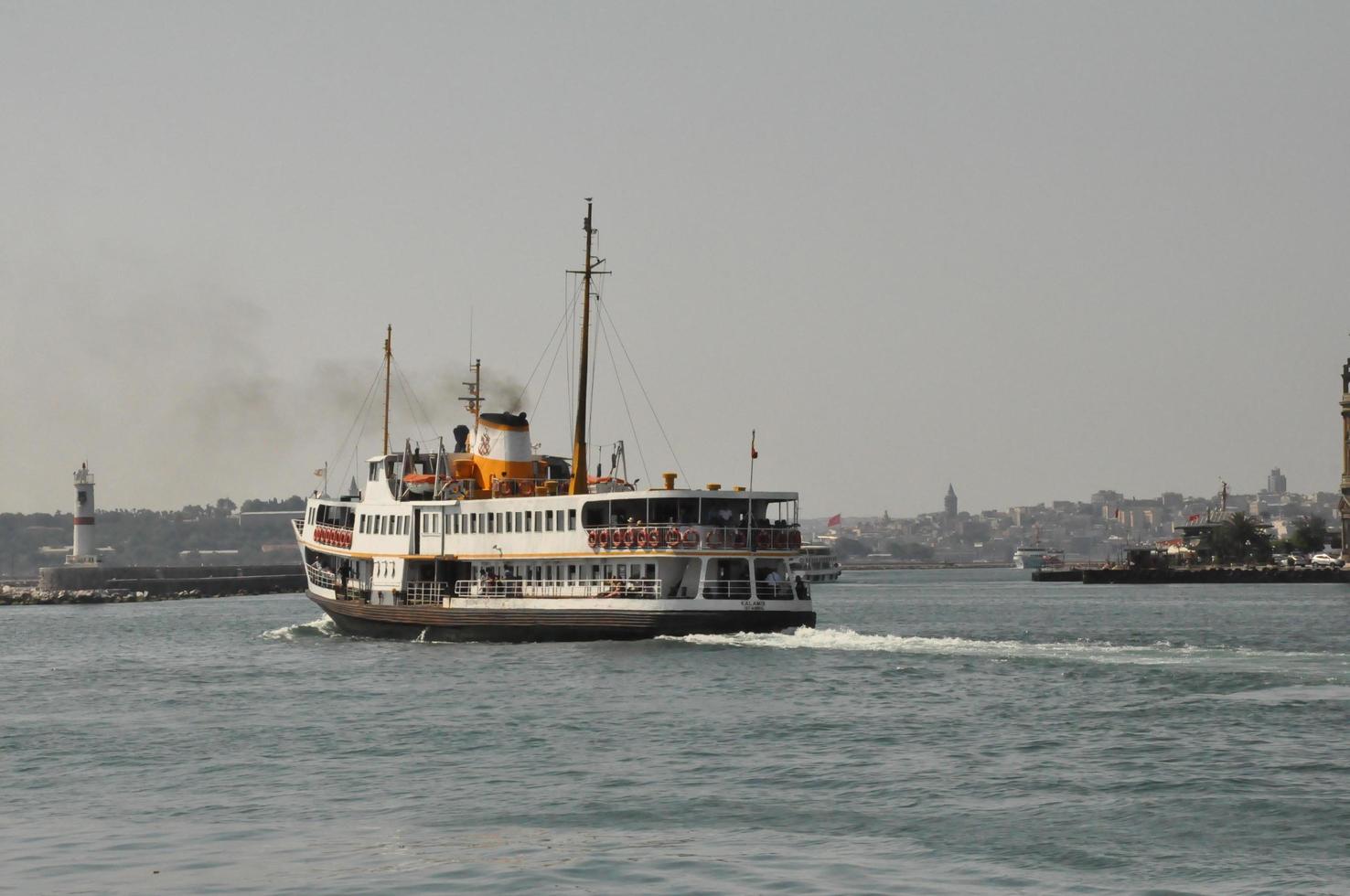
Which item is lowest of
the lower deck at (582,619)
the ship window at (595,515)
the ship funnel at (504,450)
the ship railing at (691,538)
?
the lower deck at (582,619)

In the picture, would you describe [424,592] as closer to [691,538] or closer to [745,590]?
[691,538]

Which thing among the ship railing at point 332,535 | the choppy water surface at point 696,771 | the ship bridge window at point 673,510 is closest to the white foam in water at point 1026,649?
the choppy water surface at point 696,771

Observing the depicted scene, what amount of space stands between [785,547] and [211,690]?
16.6 metres

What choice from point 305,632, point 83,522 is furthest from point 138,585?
point 305,632

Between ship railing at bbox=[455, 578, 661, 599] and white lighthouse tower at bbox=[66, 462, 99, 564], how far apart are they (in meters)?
99.2

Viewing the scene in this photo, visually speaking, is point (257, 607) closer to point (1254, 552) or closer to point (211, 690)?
point (211, 690)

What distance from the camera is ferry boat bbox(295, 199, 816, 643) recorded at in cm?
4681

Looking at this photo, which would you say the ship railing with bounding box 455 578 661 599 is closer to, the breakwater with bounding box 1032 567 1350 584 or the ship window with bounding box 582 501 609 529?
the ship window with bounding box 582 501 609 529

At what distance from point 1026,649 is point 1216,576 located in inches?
4571

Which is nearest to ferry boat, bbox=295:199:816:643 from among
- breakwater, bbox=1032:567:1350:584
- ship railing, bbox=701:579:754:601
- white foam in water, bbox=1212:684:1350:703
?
ship railing, bbox=701:579:754:601

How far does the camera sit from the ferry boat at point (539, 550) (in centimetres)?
4681

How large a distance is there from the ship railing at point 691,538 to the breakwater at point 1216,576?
109m

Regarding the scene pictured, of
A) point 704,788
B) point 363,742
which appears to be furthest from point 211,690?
point 704,788

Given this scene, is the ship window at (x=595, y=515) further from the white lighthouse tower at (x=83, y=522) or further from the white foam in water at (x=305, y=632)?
the white lighthouse tower at (x=83, y=522)
